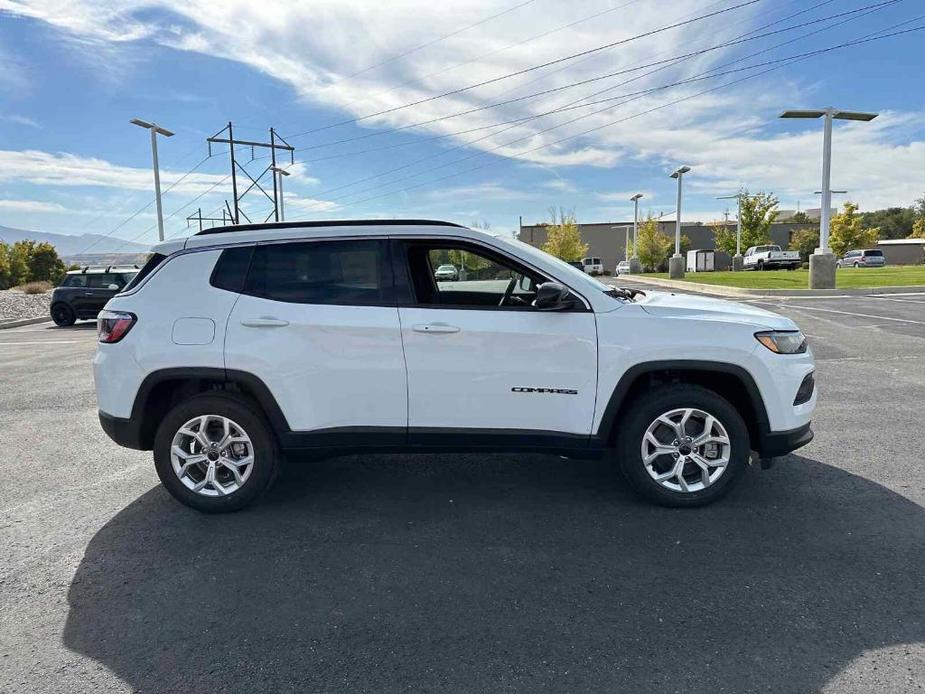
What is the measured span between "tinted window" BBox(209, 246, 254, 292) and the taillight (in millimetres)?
562

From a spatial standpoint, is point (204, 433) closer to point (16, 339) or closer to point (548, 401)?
point (548, 401)

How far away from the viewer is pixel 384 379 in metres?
3.63

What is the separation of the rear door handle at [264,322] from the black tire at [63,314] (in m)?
15.5

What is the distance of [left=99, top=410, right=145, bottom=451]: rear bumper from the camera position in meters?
3.76

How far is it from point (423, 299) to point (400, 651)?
6.70 feet

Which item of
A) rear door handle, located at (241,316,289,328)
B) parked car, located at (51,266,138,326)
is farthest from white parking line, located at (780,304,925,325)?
parked car, located at (51,266,138,326)


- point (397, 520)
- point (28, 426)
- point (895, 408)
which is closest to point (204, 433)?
point (397, 520)

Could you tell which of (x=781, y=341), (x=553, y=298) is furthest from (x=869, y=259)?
(x=553, y=298)

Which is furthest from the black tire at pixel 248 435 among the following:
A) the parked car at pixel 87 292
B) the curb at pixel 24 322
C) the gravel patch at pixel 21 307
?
the gravel patch at pixel 21 307

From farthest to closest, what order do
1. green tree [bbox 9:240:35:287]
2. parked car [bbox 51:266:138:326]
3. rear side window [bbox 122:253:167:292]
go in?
green tree [bbox 9:240:35:287] < parked car [bbox 51:266:138:326] < rear side window [bbox 122:253:167:292]

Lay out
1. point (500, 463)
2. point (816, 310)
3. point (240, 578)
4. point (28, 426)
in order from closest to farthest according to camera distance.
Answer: point (240, 578) → point (500, 463) → point (28, 426) → point (816, 310)

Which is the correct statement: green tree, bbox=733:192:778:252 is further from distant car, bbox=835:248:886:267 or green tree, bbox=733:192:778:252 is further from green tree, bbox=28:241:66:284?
green tree, bbox=28:241:66:284

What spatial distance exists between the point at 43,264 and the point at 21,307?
31.9m

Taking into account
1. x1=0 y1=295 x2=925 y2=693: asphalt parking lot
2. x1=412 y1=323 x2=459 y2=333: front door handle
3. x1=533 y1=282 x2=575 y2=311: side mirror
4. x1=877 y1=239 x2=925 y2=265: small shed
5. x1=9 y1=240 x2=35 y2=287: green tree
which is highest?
x1=877 y1=239 x2=925 y2=265: small shed
